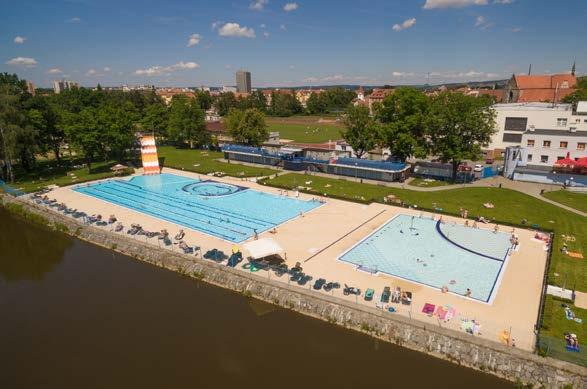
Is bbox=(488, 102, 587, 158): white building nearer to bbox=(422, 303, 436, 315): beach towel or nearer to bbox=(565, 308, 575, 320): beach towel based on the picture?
bbox=(565, 308, 575, 320): beach towel

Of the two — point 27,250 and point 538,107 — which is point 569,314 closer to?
point 27,250

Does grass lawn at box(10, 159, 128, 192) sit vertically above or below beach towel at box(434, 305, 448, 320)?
above

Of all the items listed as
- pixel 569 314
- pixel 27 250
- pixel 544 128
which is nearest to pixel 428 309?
pixel 569 314

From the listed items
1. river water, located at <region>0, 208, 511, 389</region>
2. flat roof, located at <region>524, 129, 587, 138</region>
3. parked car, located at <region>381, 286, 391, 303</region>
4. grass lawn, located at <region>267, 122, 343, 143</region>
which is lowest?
river water, located at <region>0, 208, 511, 389</region>

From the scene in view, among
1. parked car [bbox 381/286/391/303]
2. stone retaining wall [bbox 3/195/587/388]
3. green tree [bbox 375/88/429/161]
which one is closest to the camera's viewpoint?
stone retaining wall [bbox 3/195/587/388]

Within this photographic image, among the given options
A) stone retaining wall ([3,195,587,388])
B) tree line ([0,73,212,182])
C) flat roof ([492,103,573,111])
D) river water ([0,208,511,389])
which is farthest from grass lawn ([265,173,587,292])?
tree line ([0,73,212,182])

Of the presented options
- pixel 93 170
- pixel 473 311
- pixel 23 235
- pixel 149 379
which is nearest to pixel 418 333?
pixel 473 311

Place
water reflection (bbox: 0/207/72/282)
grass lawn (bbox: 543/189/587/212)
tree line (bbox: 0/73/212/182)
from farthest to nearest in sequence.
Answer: tree line (bbox: 0/73/212/182) < grass lawn (bbox: 543/189/587/212) < water reflection (bbox: 0/207/72/282)

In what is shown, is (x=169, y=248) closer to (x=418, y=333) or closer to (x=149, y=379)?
(x=149, y=379)
